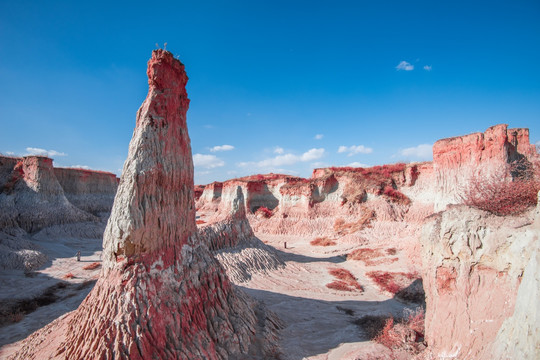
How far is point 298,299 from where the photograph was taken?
11648 millimetres

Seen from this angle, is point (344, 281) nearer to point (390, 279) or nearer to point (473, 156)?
point (390, 279)

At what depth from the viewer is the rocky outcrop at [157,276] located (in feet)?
17.7

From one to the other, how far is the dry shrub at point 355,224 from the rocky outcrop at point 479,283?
2037cm

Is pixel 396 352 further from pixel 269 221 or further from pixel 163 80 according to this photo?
pixel 269 221

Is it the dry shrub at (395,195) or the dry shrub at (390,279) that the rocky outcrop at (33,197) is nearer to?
the dry shrub at (390,279)

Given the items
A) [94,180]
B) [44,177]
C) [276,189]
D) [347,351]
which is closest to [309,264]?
[347,351]

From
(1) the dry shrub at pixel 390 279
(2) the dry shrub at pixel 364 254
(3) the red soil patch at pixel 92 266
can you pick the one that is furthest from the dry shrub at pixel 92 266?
(2) the dry shrub at pixel 364 254

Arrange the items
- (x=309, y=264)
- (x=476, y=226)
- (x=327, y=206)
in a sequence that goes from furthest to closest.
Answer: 1. (x=327, y=206)
2. (x=309, y=264)
3. (x=476, y=226)

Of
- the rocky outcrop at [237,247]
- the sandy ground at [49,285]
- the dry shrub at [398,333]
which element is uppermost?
the rocky outcrop at [237,247]

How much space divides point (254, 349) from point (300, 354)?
1.32 meters

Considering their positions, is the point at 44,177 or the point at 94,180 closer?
the point at 44,177

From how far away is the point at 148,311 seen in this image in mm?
5535

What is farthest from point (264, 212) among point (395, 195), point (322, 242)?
point (395, 195)

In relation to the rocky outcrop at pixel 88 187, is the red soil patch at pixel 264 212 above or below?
below
